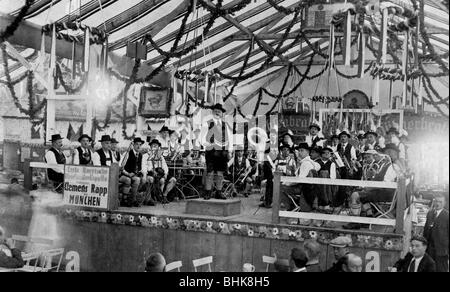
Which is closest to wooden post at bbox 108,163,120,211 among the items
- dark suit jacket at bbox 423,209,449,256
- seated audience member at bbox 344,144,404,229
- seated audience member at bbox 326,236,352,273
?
seated audience member at bbox 326,236,352,273

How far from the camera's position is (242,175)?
11898 mm

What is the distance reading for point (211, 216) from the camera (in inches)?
300

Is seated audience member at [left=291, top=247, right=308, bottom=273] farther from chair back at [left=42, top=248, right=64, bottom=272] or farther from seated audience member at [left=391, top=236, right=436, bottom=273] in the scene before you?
chair back at [left=42, top=248, right=64, bottom=272]

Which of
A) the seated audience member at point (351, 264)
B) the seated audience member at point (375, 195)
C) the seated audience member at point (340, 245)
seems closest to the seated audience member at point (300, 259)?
the seated audience member at point (351, 264)

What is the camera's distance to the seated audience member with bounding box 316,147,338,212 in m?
7.08

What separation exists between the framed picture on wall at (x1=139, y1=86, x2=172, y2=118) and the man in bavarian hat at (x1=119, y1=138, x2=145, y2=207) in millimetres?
5467

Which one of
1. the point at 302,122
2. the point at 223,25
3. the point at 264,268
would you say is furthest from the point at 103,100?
the point at 302,122

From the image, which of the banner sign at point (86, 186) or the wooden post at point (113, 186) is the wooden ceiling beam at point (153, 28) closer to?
the banner sign at point (86, 186)

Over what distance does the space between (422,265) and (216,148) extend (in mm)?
3694

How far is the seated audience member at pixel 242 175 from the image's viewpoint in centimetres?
1151

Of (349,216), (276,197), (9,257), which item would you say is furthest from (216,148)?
(9,257)

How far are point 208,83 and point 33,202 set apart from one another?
15.4 feet

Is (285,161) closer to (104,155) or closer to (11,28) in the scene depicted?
(104,155)

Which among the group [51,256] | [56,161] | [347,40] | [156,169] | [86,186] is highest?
[347,40]
